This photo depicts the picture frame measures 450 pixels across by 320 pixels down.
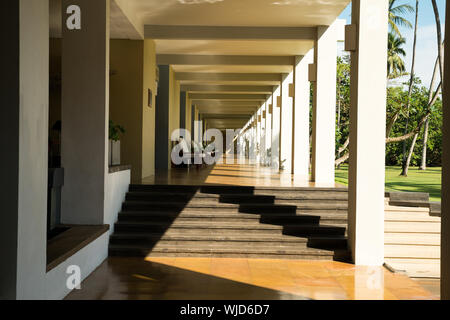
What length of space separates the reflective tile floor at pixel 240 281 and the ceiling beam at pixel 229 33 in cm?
461

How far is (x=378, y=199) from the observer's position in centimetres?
A: 550

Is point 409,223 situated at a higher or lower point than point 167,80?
lower

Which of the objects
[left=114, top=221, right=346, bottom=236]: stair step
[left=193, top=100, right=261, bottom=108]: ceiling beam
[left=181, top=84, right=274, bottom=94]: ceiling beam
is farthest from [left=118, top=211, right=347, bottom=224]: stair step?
[left=193, top=100, right=261, bottom=108]: ceiling beam

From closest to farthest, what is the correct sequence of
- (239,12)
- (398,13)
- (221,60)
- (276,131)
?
1. (239,12)
2. (221,60)
3. (276,131)
4. (398,13)

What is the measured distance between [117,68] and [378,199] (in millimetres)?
5318

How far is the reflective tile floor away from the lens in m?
4.16

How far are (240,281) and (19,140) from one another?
2.59 m

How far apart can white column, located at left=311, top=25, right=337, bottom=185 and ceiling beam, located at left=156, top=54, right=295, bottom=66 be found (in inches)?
112

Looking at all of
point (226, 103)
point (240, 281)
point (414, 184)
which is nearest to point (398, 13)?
point (414, 184)

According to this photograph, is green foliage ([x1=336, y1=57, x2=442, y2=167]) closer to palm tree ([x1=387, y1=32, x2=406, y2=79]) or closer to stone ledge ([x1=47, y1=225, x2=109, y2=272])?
palm tree ([x1=387, y1=32, x2=406, y2=79])

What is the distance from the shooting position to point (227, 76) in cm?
1418

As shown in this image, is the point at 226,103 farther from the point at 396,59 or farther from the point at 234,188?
the point at 234,188

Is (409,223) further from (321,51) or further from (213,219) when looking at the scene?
(321,51)
